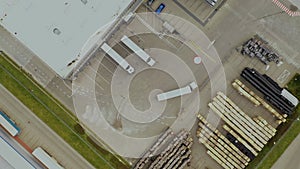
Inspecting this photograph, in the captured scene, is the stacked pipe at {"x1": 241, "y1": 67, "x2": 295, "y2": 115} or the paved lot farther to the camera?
the paved lot

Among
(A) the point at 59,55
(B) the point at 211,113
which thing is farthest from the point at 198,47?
(A) the point at 59,55

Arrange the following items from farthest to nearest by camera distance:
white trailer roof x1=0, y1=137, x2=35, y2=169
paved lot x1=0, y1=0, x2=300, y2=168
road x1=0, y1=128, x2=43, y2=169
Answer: paved lot x1=0, y1=0, x2=300, y2=168
road x1=0, y1=128, x2=43, y2=169
white trailer roof x1=0, y1=137, x2=35, y2=169

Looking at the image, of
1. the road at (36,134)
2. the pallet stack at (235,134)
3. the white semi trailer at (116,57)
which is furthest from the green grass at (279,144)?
the road at (36,134)

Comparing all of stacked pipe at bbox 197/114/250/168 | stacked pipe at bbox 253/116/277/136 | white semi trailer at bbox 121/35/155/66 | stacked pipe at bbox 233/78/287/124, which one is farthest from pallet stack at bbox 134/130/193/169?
white semi trailer at bbox 121/35/155/66

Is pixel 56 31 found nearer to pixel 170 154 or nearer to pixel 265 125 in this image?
pixel 170 154

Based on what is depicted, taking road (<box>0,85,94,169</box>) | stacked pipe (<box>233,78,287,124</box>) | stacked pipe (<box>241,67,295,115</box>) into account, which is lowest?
road (<box>0,85,94,169</box>)

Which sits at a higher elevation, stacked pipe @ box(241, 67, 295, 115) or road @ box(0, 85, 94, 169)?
stacked pipe @ box(241, 67, 295, 115)

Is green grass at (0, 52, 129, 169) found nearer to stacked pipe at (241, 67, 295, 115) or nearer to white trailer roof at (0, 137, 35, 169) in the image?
white trailer roof at (0, 137, 35, 169)

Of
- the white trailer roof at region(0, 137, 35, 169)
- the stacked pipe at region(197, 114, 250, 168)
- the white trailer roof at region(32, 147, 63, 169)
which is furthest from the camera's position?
the stacked pipe at region(197, 114, 250, 168)
